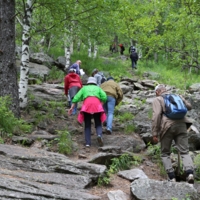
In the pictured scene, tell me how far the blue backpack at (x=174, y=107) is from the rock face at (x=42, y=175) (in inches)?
68.0

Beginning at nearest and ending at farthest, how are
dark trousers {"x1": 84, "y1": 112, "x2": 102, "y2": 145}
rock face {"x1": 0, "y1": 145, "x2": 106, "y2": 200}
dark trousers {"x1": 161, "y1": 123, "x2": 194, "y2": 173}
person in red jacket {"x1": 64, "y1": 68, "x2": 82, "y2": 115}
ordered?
1. rock face {"x1": 0, "y1": 145, "x2": 106, "y2": 200}
2. dark trousers {"x1": 161, "y1": 123, "x2": 194, "y2": 173}
3. dark trousers {"x1": 84, "y1": 112, "x2": 102, "y2": 145}
4. person in red jacket {"x1": 64, "y1": 68, "x2": 82, "y2": 115}

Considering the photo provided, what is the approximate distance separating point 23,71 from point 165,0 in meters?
5.64

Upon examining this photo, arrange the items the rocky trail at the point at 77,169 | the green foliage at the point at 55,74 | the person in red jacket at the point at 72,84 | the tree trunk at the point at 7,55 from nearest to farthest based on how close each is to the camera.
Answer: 1. the rocky trail at the point at 77,169
2. the tree trunk at the point at 7,55
3. the person in red jacket at the point at 72,84
4. the green foliage at the point at 55,74

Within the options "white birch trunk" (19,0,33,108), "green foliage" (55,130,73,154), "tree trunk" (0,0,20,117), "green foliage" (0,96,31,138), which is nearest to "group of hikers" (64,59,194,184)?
"green foliage" (55,130,73,154)

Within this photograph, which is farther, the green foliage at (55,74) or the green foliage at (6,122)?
the green foliage at (55,74)

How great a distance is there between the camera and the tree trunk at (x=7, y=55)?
8.46 metres

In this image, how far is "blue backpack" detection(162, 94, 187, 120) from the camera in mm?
5659

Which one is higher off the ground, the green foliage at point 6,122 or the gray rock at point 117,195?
the green foliage at point 6,122

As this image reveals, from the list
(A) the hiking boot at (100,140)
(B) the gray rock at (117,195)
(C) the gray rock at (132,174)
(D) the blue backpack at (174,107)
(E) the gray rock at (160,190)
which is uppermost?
(D) the blue backpack at (174,107)

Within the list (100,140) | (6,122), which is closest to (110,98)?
(100,140)

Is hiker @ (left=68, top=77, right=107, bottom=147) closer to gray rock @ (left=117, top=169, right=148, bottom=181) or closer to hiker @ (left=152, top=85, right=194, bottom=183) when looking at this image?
gray rock @ (left=117, top=169, right=148, bottom=181)

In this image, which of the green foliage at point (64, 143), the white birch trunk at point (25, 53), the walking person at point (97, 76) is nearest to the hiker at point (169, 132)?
the green foliage at point (64, 143)

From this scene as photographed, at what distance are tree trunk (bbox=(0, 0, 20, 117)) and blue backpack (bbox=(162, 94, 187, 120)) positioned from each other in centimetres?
469

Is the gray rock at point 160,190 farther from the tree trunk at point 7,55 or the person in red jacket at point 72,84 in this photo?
the person in red jacket at point 72,84
